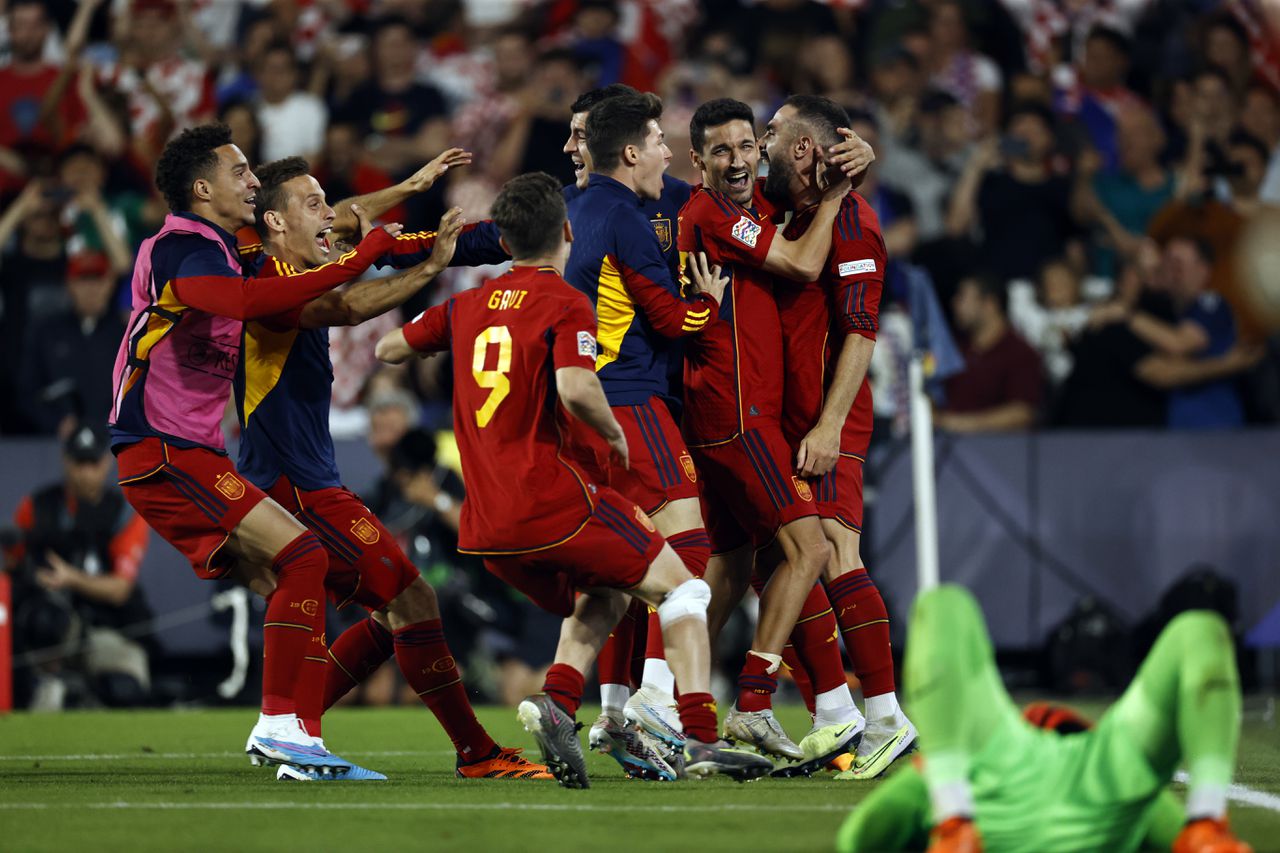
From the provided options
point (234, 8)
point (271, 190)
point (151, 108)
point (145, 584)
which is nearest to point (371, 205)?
point (271, 190)

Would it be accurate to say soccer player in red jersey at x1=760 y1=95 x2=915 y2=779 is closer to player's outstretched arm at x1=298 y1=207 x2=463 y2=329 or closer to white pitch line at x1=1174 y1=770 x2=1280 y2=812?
white pitch line at x1=1174 y1=770 x2=1280 y2=812

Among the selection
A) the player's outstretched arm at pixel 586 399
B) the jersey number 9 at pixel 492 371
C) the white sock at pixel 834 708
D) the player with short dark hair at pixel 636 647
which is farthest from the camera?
the white sock at pixel 834 708

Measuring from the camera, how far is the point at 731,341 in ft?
24.1

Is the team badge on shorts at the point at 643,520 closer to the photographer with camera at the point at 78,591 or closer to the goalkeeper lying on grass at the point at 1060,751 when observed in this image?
the goalkeeper lying on grass at the point at 1060,751

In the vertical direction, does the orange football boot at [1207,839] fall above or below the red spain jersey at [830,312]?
below

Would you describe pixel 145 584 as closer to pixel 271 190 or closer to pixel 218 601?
pixel 218 601

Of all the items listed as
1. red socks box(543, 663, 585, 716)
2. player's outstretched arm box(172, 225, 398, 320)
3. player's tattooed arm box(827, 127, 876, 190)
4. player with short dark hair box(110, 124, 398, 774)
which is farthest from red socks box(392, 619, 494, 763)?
player's tattooed arm box(827, 127, 876, 190)

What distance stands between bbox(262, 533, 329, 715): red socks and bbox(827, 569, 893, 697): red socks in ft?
6.87

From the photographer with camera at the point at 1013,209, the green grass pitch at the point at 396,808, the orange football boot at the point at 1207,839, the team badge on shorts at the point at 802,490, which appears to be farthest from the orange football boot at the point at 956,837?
the photographer with camera at the point at 1013,209

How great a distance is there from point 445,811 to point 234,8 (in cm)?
1199

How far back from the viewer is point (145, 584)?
12.9 m

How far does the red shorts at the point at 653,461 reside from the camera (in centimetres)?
696

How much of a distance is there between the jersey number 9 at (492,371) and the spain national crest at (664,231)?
1.42m

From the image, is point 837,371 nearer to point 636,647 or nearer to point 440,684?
point 636,647
